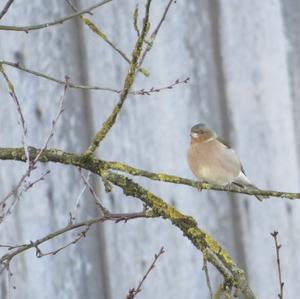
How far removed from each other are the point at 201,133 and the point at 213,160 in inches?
5.3

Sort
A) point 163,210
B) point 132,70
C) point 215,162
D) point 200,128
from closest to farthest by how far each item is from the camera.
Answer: point 132,70, point 163,210, point 200,128, point 215,162

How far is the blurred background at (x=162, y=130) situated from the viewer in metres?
2.87

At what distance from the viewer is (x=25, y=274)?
2.87 metres

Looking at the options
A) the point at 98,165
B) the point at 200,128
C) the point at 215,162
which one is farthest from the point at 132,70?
the point at 215,162

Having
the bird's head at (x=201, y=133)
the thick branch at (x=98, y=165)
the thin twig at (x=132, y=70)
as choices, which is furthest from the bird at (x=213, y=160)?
the thin twig at (x=132, y=70)

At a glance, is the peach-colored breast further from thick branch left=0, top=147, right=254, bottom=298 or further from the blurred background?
thick branch left=0, top=147, right=254, bottom=298

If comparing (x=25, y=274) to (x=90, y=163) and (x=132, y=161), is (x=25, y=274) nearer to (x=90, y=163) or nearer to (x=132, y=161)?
(x=132, y=161)

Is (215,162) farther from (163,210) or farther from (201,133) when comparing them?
(163,210)

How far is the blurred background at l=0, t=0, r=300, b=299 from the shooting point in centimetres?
287

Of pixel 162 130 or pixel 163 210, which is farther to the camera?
pixel 162 130

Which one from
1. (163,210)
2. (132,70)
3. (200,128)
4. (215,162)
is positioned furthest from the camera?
(215,162)

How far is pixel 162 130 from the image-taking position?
305 centimetres

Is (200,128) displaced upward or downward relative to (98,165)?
upward

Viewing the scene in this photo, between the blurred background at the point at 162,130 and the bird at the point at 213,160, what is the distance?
5 centimetres
